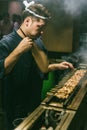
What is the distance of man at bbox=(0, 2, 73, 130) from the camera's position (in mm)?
3490

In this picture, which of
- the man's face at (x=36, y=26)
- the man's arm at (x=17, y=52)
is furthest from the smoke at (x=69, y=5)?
the man's arm at (x=17, y=52)

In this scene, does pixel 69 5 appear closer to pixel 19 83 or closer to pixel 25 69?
pixel 25 69

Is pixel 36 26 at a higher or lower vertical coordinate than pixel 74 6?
higher

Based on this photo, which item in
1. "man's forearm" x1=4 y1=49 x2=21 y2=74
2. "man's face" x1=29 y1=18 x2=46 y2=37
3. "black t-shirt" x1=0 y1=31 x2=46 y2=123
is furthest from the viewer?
"black t-shirt" x1=0 y1=31 x2=46 y2=123

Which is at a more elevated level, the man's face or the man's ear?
the man's ear

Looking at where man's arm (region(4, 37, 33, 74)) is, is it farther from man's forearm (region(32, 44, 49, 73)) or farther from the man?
man's forearm (region(32, 44, 49, 73))

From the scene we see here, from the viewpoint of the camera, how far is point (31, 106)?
3861 millimetres

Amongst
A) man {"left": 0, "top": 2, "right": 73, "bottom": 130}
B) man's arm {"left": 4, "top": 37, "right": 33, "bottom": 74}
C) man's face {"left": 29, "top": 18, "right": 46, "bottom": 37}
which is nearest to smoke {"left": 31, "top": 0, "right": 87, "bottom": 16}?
man {"left": 0, "top": 2, "right": 73, "bottom": 130}

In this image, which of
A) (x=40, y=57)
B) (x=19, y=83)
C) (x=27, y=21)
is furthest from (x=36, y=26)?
(x=19, y=83)

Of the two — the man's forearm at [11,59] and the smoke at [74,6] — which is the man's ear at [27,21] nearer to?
the man's forearm at [11,59]

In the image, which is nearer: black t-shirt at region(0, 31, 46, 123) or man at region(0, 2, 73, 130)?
man at region(0, 2, 73, 130)

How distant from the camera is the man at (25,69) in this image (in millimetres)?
3490

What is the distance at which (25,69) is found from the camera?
3.72 m

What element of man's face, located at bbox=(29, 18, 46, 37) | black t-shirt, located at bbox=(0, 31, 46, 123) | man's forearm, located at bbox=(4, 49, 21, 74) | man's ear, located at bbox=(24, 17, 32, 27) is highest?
man's ear, located at bbox=(24, 17, 32, 27)
